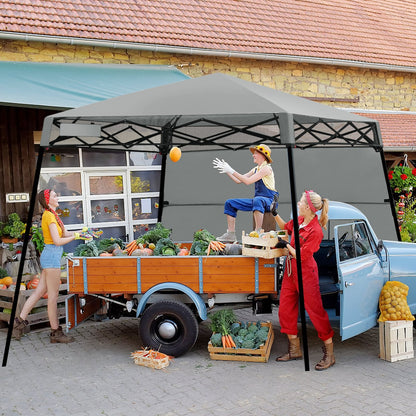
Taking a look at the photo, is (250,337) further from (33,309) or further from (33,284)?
(33,284)

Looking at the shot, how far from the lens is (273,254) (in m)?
5.56

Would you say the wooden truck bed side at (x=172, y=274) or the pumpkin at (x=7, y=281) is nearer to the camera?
the wooden truck bed side at (x=172, y=274)

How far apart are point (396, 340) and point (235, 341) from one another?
1.72 metres

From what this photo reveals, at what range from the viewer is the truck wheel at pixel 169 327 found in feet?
19.0

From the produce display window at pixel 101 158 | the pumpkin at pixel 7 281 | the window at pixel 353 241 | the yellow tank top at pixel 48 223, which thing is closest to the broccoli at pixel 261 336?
the window at pixel 353 241

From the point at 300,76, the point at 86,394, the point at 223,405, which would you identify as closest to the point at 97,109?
the point at 86,394

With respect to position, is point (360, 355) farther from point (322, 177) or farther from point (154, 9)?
A: point (154, 9)

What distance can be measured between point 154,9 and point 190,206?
4.65m

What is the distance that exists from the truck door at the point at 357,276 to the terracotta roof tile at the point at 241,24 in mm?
6222

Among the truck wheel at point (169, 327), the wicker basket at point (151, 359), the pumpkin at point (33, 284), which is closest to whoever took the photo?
the wicker basket at point (151, 359)

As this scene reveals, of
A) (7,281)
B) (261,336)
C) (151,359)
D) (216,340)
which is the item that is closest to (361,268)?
(261,336)

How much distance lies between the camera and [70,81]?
885cm

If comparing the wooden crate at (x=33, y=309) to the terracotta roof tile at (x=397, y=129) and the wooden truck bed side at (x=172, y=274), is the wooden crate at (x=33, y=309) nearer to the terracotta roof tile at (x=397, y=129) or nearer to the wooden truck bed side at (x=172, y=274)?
the wooden truck bed side at (x=172, y=274)

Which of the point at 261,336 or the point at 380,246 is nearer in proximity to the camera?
the point at 261,336
